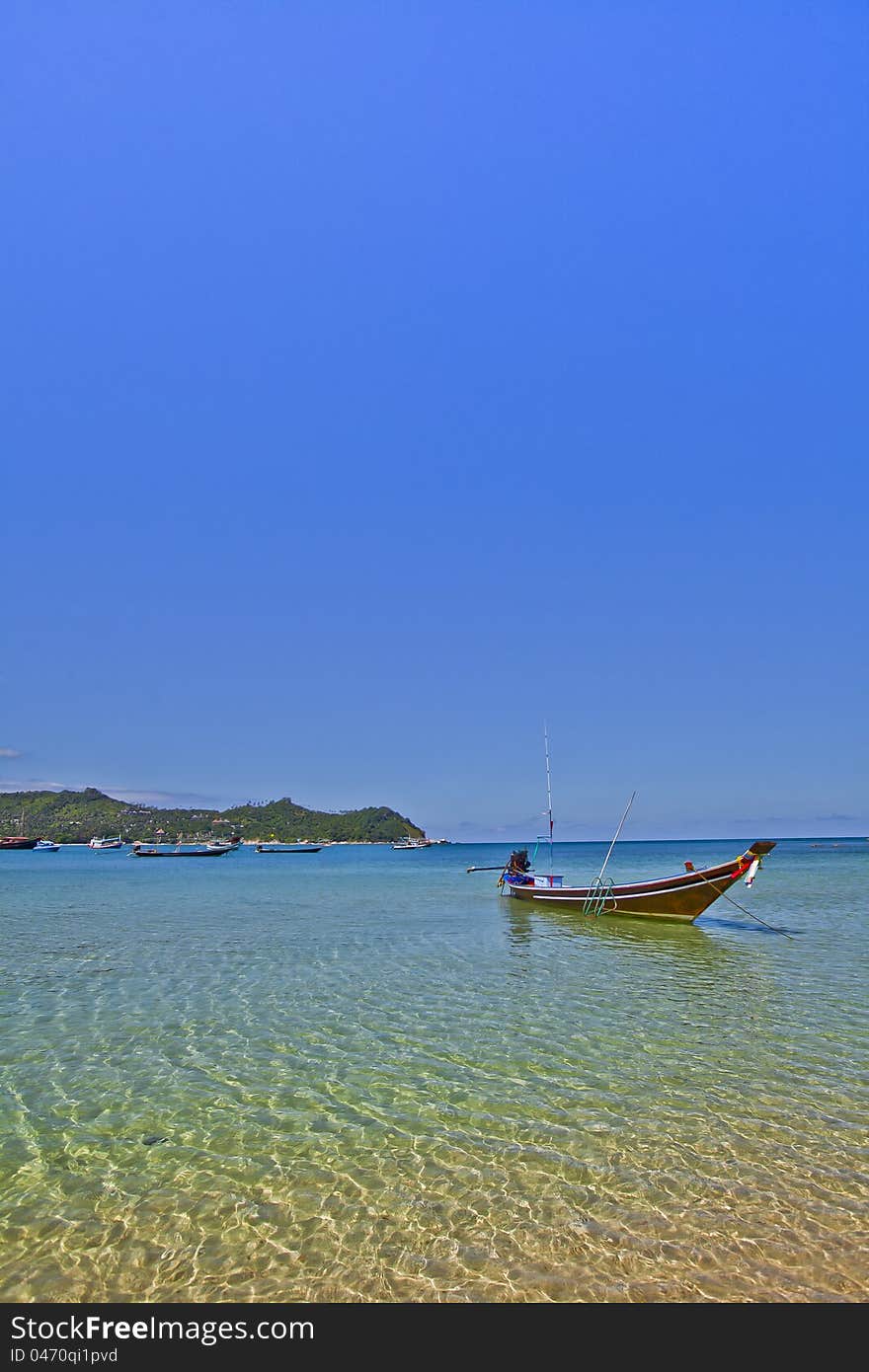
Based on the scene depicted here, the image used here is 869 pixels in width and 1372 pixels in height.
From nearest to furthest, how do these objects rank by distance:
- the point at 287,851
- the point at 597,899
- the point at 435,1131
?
1. the point at 435,1131
2. the point at 597,899
3. the point at 287,851

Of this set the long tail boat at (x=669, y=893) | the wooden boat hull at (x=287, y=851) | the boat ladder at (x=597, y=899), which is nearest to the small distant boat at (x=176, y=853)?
the wooden boat hull at (x=287, y=851)

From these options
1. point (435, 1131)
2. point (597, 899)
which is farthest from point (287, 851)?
point (435, 1131)

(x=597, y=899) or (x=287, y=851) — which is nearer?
(x=597, y=899)

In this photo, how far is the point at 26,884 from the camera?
195ft

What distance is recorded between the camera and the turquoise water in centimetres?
584

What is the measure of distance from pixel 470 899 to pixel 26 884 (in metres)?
41.2

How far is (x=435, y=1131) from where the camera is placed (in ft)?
28.7

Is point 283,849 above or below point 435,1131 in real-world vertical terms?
above

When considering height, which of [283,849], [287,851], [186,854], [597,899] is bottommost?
[597,899]

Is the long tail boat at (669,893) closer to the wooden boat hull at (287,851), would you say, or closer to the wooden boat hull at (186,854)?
the wooden boat hull at (186,854)

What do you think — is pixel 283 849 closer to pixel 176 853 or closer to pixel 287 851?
pixel 287 851

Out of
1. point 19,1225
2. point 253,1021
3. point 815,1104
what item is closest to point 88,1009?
point 253,1021
